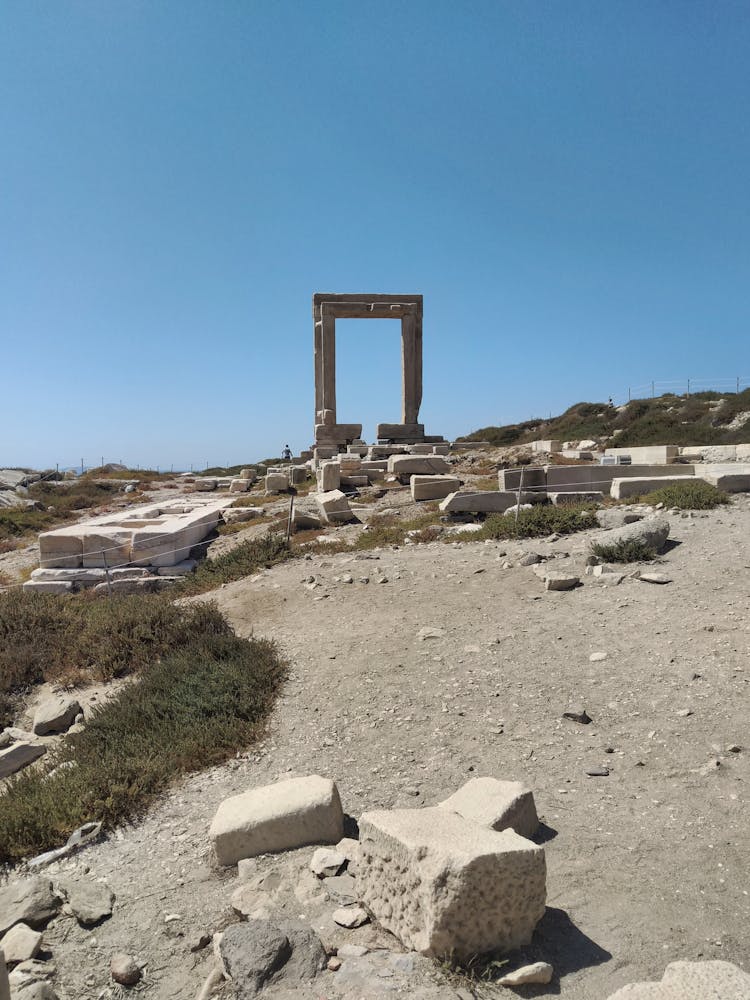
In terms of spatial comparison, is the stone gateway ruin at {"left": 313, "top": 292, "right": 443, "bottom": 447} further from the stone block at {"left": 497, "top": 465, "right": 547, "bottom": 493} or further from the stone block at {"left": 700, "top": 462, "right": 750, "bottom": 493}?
the stone block at {"left": 700, "top": 462, "right": 750, "bottom": 493}

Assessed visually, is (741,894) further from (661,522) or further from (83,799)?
(661,522)

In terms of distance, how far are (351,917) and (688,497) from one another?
387 inches

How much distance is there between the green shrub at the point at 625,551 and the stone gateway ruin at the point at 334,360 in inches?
646

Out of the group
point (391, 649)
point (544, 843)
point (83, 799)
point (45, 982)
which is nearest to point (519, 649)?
point (391, 649)

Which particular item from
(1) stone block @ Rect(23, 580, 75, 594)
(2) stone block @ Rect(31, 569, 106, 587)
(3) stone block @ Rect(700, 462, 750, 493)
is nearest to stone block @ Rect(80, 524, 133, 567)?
(2) stone block @ Rect(31, 569, 106, 587)

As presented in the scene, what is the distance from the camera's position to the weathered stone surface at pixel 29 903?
9.82 feet

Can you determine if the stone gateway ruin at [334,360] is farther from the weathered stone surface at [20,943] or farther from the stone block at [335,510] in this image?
the weathered stone surface at [20,943]

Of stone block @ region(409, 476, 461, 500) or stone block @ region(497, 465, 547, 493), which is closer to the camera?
stone block @ region(497, 465, 547, 493)

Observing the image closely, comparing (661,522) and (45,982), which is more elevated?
(661,522)

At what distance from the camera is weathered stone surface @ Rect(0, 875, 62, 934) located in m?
2.99

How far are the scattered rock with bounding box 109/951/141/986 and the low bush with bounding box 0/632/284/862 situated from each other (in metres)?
1.19

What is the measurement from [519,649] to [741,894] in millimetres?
3051

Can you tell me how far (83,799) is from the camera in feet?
12.9

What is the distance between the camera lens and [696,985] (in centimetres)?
211
